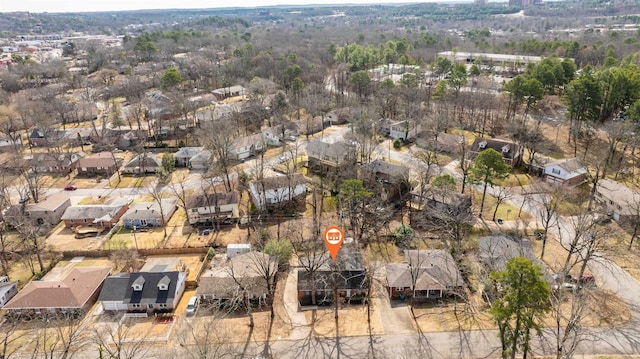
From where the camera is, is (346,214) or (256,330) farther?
(346,214)

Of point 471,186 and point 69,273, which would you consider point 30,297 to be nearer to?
point 69,273

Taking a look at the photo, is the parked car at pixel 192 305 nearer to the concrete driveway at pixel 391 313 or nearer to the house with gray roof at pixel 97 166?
the concrete driveway at pixel 391 313

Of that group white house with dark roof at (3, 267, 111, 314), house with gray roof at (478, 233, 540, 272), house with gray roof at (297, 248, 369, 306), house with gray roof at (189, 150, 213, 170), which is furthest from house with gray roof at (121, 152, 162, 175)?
house with gray roof at (478, 233, 540, 272)

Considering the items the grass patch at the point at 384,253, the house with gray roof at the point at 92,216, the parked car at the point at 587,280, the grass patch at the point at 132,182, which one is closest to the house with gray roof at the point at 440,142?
the grass patch at the point at 384,253

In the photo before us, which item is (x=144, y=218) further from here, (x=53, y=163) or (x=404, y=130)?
(x=404, y=130)

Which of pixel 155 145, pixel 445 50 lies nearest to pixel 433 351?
pixel 155 145

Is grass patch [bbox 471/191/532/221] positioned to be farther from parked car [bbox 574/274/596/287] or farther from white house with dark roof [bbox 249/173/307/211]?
white house with dark roof [bbox 249/173/307/211]
